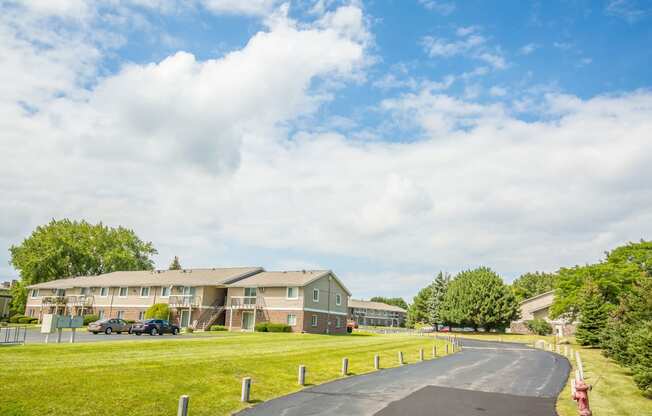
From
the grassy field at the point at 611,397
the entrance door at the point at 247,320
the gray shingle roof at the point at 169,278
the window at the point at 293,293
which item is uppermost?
the gray shingle roof at the point at 169,278

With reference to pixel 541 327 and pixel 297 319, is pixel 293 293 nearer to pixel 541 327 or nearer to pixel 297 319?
pixel 297 319

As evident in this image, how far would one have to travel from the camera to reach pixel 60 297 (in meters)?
67.8

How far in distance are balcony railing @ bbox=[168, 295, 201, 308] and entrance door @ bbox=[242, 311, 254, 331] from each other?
5.79m

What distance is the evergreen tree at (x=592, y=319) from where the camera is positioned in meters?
41.9

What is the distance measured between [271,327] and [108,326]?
15.8m

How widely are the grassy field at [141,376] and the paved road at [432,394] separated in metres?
1.40

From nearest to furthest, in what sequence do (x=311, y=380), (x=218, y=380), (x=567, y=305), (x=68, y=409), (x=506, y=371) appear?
→ (x=68, y=409) < (x=218, y=380) < (x=311, y=380) < (x=506, y=371) < (x=567, y=305)

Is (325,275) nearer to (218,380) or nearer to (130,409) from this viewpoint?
(218,380)

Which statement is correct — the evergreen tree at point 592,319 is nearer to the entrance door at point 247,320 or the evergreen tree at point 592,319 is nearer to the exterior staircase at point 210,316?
the entrance door at point 247,320

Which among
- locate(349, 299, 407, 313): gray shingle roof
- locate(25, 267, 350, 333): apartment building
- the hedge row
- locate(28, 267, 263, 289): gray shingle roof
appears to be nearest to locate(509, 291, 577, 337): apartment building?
locate(25, 267, 350, 333): apartment building

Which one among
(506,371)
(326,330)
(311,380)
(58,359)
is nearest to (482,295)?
(326,330)

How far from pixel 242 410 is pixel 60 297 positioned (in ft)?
212

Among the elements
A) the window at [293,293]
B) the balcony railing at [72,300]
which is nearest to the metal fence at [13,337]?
the window at [293,293]

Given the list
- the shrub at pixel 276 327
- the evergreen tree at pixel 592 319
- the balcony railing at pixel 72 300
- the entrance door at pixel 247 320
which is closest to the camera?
the evergreen tree at pixel 592 319
